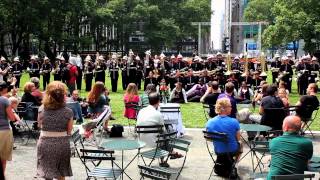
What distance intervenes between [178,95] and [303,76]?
269 inches

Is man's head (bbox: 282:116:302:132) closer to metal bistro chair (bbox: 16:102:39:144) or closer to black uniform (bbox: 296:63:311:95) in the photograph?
metal bistro chair (bbox: 16:102:39:144)

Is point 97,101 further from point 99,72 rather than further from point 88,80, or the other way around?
point 99,72

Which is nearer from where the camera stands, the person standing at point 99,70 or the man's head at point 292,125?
the man's head at point 292,125

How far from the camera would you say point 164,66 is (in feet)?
81.0

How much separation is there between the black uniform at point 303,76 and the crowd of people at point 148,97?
4cm

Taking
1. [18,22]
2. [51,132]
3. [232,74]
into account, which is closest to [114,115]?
[232,74]

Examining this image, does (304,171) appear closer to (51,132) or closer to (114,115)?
(51,132)

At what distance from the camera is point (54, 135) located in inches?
269

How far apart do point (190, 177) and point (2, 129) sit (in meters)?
3.26

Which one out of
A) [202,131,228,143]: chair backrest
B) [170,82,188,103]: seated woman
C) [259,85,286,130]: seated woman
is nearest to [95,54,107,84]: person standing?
[170,82,188,103]: seated woman

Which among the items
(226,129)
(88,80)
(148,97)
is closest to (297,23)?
(88,80)

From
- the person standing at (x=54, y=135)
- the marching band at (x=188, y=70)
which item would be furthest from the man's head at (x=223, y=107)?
the marching band at (x=188, y=70)

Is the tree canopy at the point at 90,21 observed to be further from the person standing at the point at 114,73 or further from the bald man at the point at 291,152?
the bald man at the point at 291,152

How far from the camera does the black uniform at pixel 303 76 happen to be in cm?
2339
